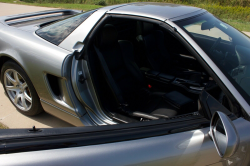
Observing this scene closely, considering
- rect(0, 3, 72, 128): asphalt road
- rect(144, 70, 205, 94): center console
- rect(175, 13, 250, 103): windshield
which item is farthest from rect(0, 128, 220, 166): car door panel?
rect(0, 3, 72, 128): asphalt road

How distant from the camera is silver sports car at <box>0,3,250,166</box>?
48.1 inches

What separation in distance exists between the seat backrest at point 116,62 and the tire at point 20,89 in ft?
3.01

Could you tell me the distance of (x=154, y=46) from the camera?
3539 millimetres

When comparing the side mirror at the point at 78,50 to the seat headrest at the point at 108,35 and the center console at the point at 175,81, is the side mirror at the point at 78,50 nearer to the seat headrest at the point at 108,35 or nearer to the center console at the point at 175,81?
the seat headrest at the point at 108,35

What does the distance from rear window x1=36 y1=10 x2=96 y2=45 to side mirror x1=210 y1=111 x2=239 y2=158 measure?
5.56ft

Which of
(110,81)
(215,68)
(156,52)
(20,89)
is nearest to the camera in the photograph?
(215,68)

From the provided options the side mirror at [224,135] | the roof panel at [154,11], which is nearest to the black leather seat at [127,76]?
the roof panel at [154,11]

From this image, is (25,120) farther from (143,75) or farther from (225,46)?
(225,46)

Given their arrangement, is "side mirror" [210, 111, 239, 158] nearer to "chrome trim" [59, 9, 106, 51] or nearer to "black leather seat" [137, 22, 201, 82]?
"chrome trim" [59, 9, 106, 51]

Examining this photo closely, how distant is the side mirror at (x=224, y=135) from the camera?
45.6 inches

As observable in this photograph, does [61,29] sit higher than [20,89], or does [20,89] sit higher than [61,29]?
[61,29]

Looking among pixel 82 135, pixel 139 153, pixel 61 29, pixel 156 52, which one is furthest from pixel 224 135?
pixel 156 52

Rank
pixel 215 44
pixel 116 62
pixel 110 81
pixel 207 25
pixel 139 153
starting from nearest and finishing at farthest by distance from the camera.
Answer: pixel 139 153, pixel 215 44, pixel 207 25, pixel 110 81, pixel 116 62

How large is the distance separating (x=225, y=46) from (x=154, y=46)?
152cm
